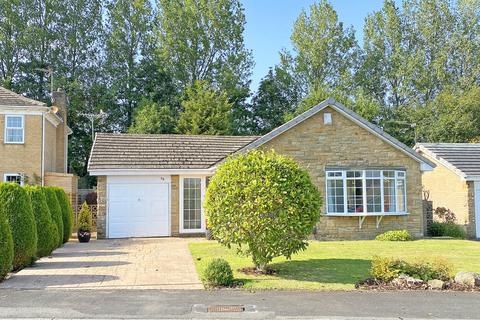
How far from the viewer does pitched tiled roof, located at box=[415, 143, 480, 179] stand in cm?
2188

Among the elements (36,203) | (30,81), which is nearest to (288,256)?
(36,203)

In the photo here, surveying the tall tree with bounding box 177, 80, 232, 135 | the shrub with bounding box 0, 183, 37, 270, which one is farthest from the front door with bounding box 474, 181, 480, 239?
the tall tree with bounding box 177, 80, 232, 135

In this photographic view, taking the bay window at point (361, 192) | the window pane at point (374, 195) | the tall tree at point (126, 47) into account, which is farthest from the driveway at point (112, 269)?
the tall tree at point (126, 47)

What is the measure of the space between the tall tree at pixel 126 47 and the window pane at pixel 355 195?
1027 inches

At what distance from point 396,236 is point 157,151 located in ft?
35.6

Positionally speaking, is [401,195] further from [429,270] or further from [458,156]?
[429,270]

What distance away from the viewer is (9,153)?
947 inches

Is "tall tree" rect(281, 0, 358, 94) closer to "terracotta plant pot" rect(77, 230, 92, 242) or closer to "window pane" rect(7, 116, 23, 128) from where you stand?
"window pane" rect(7, 116, 23, 128)

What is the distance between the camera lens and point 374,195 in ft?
63.7

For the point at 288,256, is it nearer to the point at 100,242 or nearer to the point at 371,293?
the point at 371,293

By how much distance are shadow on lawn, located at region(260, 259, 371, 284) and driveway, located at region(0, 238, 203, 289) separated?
7.39 feet

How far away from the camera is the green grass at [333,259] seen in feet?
34.0

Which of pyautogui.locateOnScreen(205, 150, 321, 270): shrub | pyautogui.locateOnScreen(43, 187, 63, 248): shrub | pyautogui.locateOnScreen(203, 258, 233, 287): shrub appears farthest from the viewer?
pyautogui.locateOnScreen(43, 187, 63, 248): shrub

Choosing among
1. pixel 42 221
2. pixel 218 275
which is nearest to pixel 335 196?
pixel 218 275
